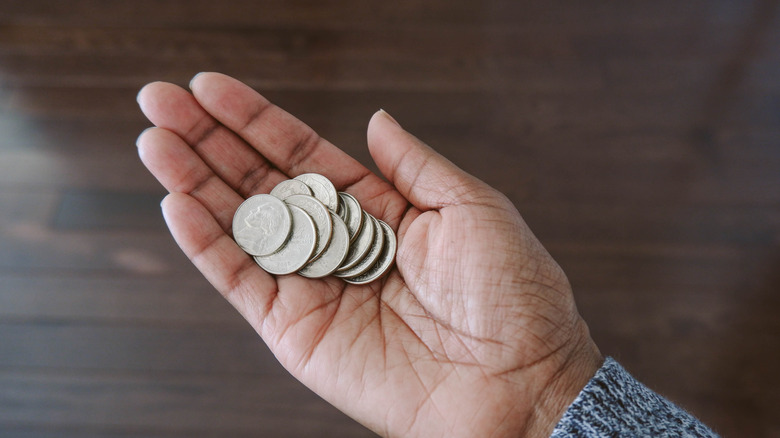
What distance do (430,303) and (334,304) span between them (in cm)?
23

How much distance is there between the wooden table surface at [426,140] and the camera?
1.94 m

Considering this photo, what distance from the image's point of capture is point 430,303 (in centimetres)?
140

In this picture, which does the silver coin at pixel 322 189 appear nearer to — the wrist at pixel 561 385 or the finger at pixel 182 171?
the finger at pixel 182 171

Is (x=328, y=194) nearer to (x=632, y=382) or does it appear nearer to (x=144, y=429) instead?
(x=632, y=382)

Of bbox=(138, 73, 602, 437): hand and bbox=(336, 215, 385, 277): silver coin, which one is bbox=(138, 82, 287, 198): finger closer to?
bbox=(138, 73, 602, 437): hand

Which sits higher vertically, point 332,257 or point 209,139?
point 209,139

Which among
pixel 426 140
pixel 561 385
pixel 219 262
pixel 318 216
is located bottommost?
pixel 219 262

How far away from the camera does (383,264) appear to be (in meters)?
1.49

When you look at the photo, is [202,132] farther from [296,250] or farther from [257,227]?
[296,250]

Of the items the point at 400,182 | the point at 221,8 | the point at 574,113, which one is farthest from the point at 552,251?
the point at 221,8

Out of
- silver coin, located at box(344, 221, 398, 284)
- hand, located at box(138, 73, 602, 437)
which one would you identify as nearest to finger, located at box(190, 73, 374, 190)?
hand, located at box(138, 73, 602, 437)

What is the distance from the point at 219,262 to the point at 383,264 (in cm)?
39

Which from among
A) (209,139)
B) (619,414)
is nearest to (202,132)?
(209,139)

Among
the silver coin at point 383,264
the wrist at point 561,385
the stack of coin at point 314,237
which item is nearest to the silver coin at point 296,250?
the stack of coin at point 314,237
